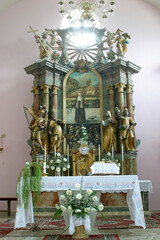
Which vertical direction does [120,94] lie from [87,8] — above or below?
below

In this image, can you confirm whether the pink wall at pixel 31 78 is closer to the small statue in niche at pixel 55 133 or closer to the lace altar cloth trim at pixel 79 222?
the small statue in niche at pixel 55 133

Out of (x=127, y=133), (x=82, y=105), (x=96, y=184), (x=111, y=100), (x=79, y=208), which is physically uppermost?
(x=111, y=100)

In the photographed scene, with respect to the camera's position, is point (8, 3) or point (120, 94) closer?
point (120, 94)

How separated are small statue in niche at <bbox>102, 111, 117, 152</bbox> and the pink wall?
6.43 feet

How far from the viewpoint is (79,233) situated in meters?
4.62

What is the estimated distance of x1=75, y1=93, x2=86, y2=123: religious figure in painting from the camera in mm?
9078

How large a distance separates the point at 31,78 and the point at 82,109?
2702 millimetres

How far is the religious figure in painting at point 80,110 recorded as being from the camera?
9.08 m

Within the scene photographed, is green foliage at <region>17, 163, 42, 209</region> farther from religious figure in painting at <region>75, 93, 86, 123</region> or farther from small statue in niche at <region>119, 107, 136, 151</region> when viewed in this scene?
religious figure in painting at <region>75, 93, 86, 123</region>

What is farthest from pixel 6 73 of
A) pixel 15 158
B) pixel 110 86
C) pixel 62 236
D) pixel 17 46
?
pixel 62 236

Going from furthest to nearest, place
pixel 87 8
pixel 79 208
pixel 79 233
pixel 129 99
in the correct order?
pixel 129 99
pixel 87 8
pixel 79 233
pixel 79 208

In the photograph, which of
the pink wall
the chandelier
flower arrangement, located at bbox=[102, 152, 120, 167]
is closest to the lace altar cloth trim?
flower arrangement, located at bbox=[102, 152, 120, 167]

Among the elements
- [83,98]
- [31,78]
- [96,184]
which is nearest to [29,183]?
[96,184]

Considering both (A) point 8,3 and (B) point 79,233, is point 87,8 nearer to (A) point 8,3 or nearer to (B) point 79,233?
(A) point 8,3
